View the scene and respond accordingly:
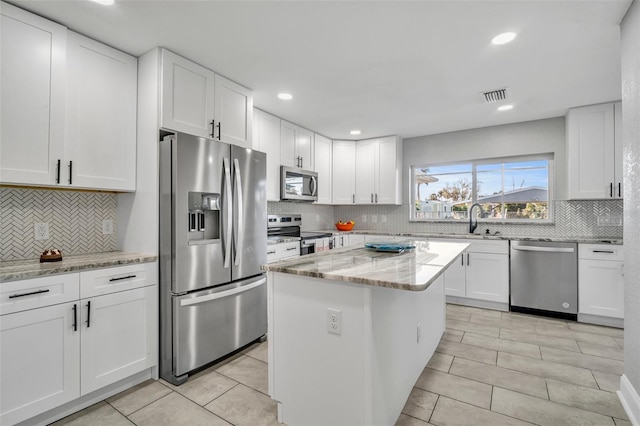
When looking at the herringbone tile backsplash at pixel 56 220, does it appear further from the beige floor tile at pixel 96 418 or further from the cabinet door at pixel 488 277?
the cabinet door at pixel 488 277

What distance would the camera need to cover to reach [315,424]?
164 cm

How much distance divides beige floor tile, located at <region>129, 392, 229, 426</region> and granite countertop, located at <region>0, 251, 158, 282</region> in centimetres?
96

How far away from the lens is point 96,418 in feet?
6.08

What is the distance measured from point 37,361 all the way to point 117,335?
414 mm

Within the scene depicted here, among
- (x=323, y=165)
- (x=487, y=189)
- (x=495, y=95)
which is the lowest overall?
(x=487, y=189)

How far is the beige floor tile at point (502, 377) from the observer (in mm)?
2137

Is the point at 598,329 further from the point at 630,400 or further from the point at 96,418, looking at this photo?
the point at 96,418

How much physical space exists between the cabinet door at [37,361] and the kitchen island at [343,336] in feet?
4.03

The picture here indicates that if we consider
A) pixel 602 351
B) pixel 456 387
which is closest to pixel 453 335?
pixel 456 387

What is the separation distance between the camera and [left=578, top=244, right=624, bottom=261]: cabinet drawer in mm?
3260

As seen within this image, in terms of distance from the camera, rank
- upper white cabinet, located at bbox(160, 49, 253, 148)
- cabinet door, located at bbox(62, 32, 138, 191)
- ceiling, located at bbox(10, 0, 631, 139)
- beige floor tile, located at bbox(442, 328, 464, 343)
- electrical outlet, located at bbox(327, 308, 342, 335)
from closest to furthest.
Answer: electrical outlet, located at bbox(327, 308, 342, 335), ceiling, located at bbox(10, 0, 631, 139), cabinet door, located at bbox(62, 32, 138, 191), upper white cabinet, located at bbox(160, 49, 253, 148), beige floor tile, located at bbox(442, 328, 464, 343)

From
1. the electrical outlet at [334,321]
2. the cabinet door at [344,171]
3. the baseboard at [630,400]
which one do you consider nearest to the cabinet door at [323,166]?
the cabinet door at [344,171]

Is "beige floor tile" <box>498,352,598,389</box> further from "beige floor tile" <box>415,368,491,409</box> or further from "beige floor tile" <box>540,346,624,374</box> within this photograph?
→ "beige floor tile" <box>415,368,491,409</box>

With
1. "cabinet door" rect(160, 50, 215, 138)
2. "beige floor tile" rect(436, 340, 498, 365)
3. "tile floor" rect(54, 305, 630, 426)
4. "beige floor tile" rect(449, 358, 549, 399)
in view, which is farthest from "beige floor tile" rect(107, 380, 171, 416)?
"beige floor tile" rect(436, 340, 498, 365)
